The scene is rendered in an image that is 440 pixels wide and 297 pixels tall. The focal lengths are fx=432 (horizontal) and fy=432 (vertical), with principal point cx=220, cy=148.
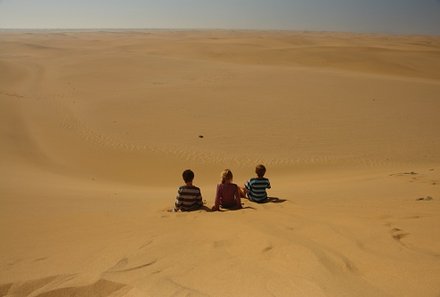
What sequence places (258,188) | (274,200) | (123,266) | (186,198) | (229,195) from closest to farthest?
1. (123,266)
2. (186,198)
3. (229,195)
4. (258,188)
5. (274,200)

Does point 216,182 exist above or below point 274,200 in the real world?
above

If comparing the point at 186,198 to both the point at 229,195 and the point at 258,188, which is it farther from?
the point at 258,188

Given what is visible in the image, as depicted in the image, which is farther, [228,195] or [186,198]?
[228,195]

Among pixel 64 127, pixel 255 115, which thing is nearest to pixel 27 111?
pixel 64 127

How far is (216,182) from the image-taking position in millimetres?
10305

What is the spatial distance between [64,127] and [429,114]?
504 inches

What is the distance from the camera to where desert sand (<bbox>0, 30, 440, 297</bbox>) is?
3.31 meters

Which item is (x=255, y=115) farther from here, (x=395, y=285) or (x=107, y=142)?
(x=395, y=285)

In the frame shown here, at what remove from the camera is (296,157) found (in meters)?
11.6

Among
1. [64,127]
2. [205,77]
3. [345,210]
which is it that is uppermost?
[205,77]

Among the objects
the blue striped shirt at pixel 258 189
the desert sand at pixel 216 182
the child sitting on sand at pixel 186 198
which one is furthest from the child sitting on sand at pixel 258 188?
the child sitting on sand at pixel 186 198

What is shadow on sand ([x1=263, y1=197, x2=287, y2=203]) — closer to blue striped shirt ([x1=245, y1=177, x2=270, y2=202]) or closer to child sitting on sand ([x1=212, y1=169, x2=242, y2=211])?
blue striped shirt ([x1=245, y1=177, x2=270, y2=202])

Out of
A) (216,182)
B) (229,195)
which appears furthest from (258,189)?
(216,182)

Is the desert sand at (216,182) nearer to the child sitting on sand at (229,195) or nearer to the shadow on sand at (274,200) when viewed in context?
the shadow on sand at (274,200)
